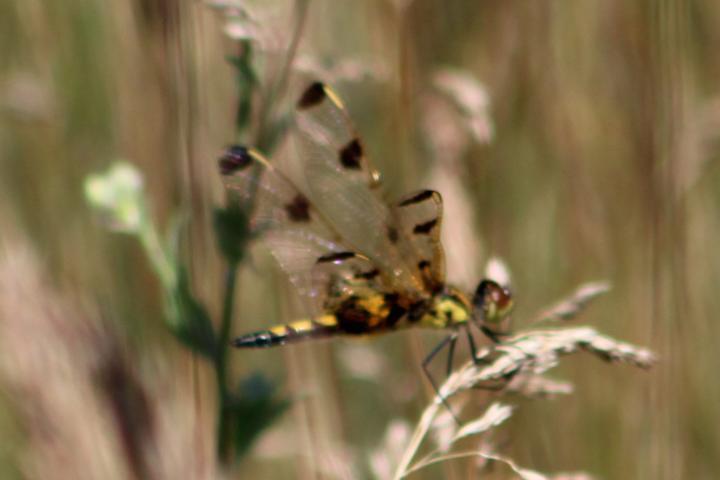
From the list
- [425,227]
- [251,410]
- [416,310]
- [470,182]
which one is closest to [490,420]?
[251,410]

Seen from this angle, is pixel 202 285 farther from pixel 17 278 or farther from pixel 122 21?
pixel 122 21

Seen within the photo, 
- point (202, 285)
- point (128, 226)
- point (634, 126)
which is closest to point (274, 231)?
point (202, 285)

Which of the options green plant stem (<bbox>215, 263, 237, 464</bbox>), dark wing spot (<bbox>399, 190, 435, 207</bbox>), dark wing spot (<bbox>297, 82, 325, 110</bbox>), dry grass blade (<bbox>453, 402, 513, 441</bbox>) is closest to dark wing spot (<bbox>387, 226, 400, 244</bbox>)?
dark wing spot (<bbox>399, 190, 435, 207</bbox>)

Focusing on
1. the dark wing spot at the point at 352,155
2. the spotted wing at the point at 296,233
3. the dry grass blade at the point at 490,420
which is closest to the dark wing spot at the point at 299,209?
the spotted wing at the point at 296,233

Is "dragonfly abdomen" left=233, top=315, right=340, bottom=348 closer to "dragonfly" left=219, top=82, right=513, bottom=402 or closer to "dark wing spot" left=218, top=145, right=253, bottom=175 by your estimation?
"dragonfly" left=219, top=82, right=513, bottom=402

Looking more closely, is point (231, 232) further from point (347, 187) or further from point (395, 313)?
point (395, 313)

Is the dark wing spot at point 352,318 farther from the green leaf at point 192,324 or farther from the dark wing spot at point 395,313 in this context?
the green leaf at point 192,324
